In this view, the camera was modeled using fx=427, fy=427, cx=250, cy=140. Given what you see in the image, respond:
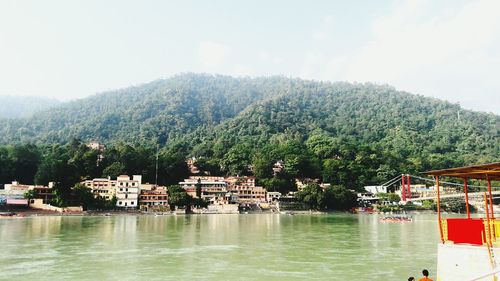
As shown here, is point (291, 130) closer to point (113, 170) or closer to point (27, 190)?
point (113, 170)

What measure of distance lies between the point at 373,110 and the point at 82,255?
141 m

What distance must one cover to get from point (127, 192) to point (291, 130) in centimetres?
6976

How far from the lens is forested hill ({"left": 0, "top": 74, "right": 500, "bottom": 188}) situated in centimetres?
9856

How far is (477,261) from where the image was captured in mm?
8578

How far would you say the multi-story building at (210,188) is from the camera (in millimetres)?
78125

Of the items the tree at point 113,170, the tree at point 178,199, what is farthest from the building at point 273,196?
the tree at point 113,170

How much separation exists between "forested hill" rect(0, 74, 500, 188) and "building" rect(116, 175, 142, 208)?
6.43 m

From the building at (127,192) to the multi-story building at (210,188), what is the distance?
31.0 feet

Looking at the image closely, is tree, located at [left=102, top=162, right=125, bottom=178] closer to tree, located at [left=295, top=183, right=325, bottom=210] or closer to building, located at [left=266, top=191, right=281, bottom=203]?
building, located at [left=266, top=191, right=281, bottom=203]

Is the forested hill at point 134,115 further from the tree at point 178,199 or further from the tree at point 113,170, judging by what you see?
the tree at point 178,199

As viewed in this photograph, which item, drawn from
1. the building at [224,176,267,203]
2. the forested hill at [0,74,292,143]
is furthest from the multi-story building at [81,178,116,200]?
the forested hill at [0,74,292,143]

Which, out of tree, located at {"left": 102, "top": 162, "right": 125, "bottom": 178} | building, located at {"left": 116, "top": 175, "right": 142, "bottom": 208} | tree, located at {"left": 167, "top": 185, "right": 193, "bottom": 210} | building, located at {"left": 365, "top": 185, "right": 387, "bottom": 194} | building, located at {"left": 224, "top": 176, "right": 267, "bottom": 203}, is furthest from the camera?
building, located at {"left": 365, "top": 185, "right": 387, "bottom": 194}

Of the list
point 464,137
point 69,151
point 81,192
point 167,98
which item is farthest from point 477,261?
point 167,98

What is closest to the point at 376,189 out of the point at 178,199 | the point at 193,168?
the point at 193,168
